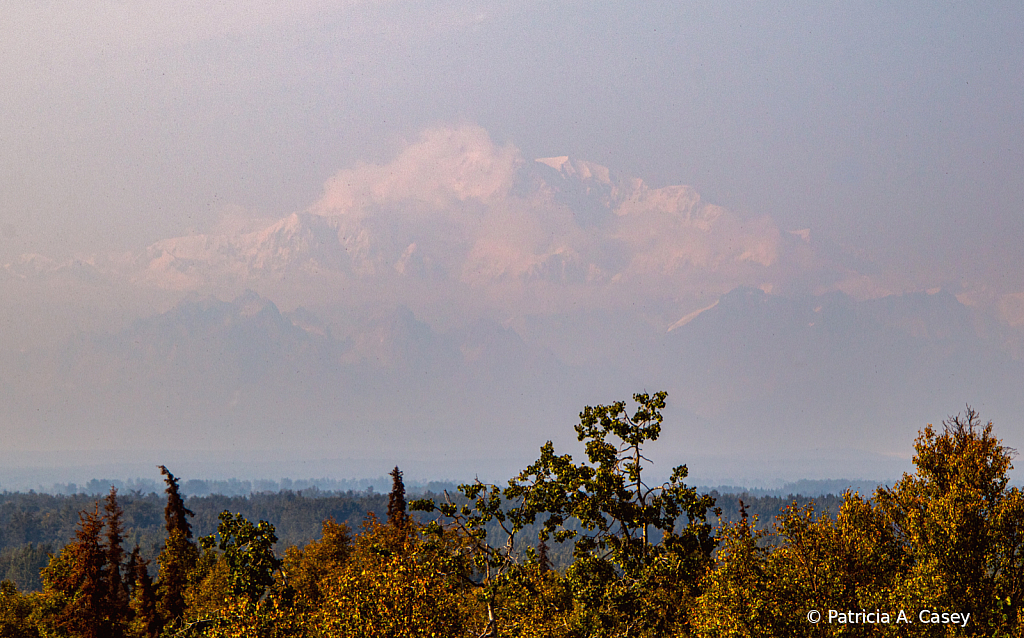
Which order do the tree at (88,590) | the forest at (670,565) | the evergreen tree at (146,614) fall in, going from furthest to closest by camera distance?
the evergreen tree at (146,614), the tree at (88,590), the forest at (670,565)

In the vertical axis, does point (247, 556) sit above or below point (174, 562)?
above

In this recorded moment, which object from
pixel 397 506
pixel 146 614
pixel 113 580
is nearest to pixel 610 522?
pixel 113 580

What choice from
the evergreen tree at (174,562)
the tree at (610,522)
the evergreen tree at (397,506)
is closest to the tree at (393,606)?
the tree at (610,522)

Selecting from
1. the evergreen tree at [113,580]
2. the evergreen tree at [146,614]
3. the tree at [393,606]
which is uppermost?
the tree at [393,606]

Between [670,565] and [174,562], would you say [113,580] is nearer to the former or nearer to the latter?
[174,562]

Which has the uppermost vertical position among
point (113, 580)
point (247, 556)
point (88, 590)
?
point (247, 556)

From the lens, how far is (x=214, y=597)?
217ft

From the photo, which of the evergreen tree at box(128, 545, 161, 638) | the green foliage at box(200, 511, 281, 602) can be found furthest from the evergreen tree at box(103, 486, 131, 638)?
the green foliage at box(200, 511, 281, 602)

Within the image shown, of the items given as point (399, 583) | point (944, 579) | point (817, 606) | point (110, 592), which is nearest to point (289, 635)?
point (399, 583)

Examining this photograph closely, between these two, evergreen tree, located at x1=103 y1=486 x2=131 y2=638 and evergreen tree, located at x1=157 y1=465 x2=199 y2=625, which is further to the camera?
evergreen tree, located at x1=157 y1=465 x2=199 y2=625

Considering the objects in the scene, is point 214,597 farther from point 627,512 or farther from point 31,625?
point 627,512

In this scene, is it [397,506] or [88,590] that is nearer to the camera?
[88,590]

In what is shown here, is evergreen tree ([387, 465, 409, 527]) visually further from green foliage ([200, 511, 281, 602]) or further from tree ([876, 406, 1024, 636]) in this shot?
tree ([876, 406, 1024, 636])

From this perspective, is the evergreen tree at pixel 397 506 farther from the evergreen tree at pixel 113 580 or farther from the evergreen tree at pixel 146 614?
the evergreen tree at pixel 113 580
